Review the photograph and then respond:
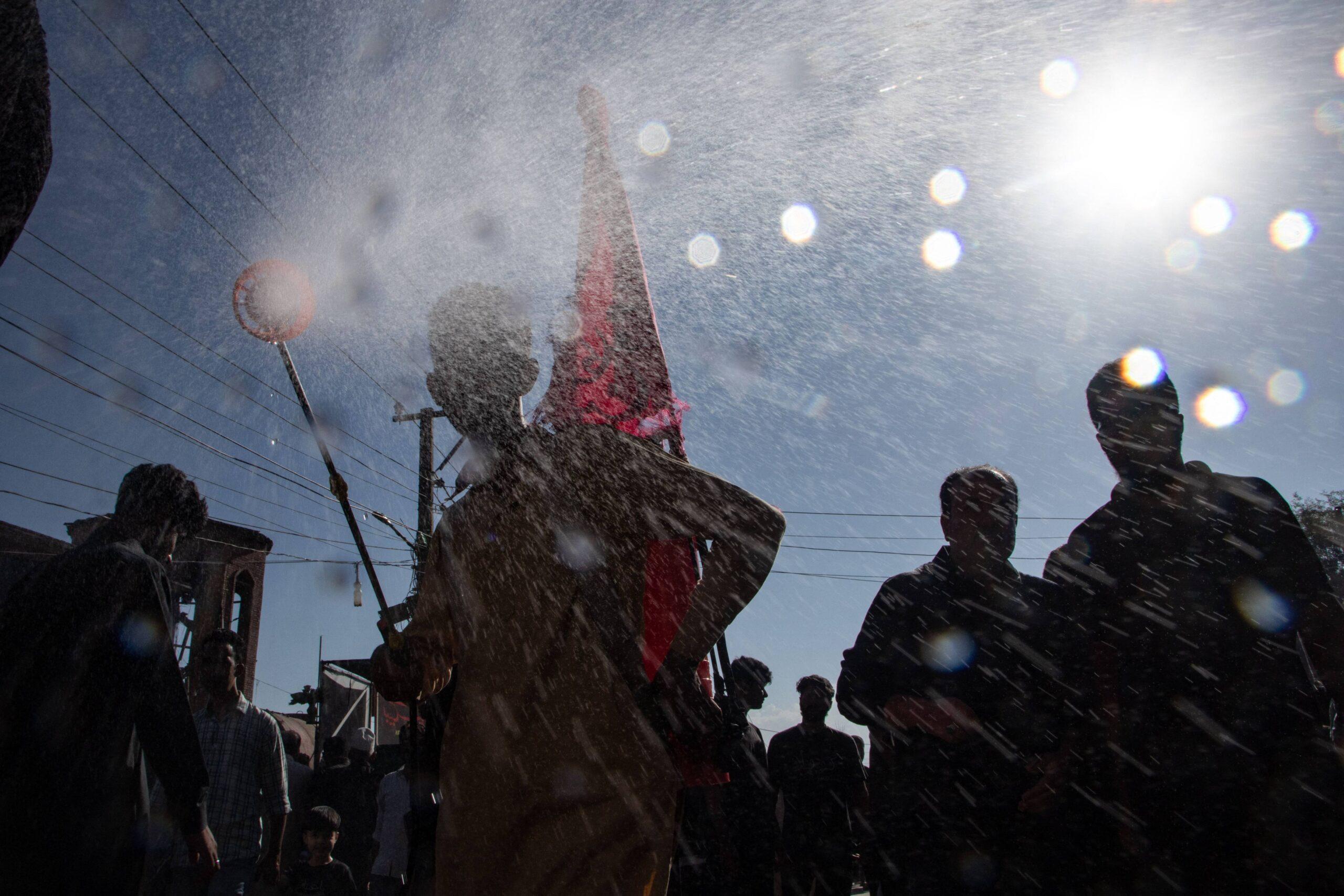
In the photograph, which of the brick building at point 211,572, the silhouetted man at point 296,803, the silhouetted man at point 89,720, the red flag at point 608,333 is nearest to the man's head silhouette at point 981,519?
the red flag at point 608,333

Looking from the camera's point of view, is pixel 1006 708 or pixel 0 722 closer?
pixel 0 722

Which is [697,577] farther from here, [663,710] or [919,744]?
[919,744]

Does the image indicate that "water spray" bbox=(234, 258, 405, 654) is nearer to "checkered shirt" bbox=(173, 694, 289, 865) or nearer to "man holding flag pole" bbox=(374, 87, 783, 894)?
"man holding flag pole" bbox=(374, 87, 783, 894)

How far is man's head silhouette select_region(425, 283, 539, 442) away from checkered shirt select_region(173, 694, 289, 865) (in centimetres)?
299

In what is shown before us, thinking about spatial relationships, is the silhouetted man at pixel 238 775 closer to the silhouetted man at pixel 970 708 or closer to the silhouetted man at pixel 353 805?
the silhouetted man at pixel 353 805

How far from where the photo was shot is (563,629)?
5.15ft

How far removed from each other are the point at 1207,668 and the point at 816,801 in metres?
2.56

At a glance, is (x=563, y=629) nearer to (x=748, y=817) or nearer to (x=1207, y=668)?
(x=1207, y=668)

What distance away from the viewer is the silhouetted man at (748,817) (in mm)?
4242

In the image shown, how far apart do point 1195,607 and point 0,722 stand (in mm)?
3262

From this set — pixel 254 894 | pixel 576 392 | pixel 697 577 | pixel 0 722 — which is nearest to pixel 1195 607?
pixel 697 577

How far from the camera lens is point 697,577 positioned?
2.08 metres

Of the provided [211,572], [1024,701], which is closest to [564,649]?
[1024,701]

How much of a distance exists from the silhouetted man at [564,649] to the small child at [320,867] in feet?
13.1
